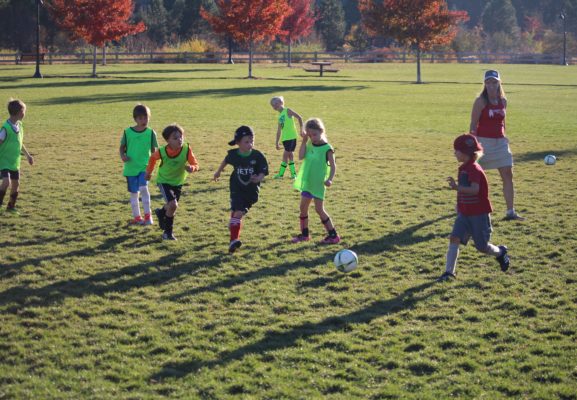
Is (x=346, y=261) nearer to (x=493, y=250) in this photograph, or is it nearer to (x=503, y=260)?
(x=493, y=250)

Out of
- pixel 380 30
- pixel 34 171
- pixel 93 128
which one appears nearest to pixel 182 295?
pixel 34 171

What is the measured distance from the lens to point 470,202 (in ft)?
25.3

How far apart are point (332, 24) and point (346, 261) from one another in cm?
9091

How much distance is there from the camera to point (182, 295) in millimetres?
7379

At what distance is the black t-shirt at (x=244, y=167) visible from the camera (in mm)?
9094

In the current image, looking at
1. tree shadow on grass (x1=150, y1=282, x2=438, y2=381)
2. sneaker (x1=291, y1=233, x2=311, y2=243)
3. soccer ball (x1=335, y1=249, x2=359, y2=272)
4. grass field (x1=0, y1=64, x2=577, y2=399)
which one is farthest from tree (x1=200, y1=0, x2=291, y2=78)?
tree shadow on grass (x1=150, y1=282, x2=438, y2=381)

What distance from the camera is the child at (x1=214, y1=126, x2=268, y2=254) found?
29.6ft

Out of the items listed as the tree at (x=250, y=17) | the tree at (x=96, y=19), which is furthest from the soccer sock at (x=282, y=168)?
the tree at (x=250, y=17)

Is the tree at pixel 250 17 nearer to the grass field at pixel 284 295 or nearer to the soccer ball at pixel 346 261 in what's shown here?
the grass field at pixel 284 295

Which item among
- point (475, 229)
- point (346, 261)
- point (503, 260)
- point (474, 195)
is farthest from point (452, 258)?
point (346, 261)

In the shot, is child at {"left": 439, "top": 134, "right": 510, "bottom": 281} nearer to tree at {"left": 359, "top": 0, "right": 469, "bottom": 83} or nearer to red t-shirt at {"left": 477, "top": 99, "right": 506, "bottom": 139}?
red t-shirt at {"left": 477, "top": 99, "right": 506, "bottom": 139}

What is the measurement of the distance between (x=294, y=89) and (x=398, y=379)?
33.0m

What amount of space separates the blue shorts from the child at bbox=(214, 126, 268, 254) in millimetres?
1694

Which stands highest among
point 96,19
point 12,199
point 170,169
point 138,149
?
point 96,19
